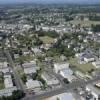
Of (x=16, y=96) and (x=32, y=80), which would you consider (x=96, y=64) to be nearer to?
(x=32, y=80)

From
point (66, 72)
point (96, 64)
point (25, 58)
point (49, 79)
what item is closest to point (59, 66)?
point (66, 72)

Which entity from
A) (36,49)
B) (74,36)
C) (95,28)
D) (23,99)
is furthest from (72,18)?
(23,99)

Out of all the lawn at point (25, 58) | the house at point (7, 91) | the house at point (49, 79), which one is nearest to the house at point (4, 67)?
the lawn at point (25, 58)

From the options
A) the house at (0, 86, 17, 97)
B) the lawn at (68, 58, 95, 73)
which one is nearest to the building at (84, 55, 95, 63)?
the lawn at (68, 58, 95, 73)

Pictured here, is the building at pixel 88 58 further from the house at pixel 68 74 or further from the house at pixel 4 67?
the house at pixel 4 67

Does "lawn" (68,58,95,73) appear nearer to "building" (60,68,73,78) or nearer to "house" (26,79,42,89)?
"building" (60,68,73,78)

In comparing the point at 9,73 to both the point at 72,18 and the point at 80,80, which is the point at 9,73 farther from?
the point at 72,18
